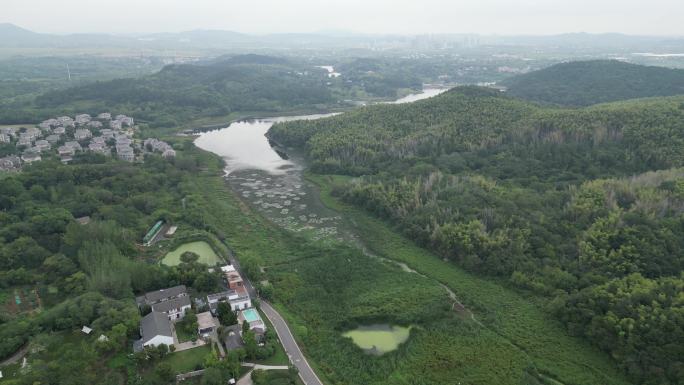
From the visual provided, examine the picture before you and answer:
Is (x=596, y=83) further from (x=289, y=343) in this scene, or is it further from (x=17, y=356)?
(x=17, y=356)

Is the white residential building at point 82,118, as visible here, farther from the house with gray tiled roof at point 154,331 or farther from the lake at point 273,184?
the house with gray tiled roof at point 154,331

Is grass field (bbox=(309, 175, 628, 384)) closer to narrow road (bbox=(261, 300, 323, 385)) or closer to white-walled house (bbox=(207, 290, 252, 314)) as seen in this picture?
narrow road (bbox=(261, 300, 323, 385))

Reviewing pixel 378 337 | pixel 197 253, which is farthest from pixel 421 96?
pixel 378 337

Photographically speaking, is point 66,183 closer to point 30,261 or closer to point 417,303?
point 30,261

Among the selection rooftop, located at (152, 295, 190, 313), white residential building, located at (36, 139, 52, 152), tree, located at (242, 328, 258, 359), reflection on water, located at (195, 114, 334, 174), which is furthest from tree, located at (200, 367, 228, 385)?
white residential building, located at (36, 139, 52, 152)

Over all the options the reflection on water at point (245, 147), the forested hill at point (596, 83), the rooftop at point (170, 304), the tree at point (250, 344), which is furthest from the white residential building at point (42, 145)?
the forested hill at point (596, 83)
